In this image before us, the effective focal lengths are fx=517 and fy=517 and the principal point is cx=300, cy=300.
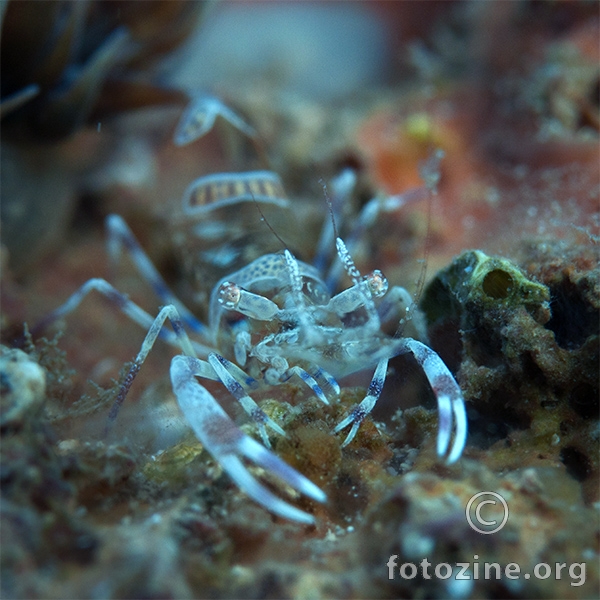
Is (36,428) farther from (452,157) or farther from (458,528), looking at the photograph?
(452,157)

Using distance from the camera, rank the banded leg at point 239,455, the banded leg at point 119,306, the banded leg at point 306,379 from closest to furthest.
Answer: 1. the banded leg at point 239,455
2. the banded leg at point 306,379
3. the banded leg at point 119,306

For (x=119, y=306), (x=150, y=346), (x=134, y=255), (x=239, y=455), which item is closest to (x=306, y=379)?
(x=239, y=455)

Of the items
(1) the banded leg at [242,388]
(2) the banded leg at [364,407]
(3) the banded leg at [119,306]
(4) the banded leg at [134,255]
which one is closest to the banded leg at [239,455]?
(1) the banded leg at [242,388]

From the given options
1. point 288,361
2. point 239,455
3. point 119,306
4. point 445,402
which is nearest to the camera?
point 239,455

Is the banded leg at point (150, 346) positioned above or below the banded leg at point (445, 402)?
above

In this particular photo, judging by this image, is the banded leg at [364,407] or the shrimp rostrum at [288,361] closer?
the shrimp rostrum at [288,361]

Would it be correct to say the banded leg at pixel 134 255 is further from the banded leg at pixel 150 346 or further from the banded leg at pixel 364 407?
the banded leg at pixel 364 407

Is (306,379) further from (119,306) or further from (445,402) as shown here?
(119,306)

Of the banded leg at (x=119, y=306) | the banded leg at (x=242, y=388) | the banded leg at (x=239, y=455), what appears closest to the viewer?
the banded leg at (x=239, y=455)

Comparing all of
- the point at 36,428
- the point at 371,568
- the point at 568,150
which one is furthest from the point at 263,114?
the point at 371,568

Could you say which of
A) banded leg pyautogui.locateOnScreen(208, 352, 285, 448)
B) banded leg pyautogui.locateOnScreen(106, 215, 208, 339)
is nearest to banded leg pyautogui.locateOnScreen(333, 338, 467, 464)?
banded leg pyautogui.locateOnScreen(208, 352, 285, 448)
